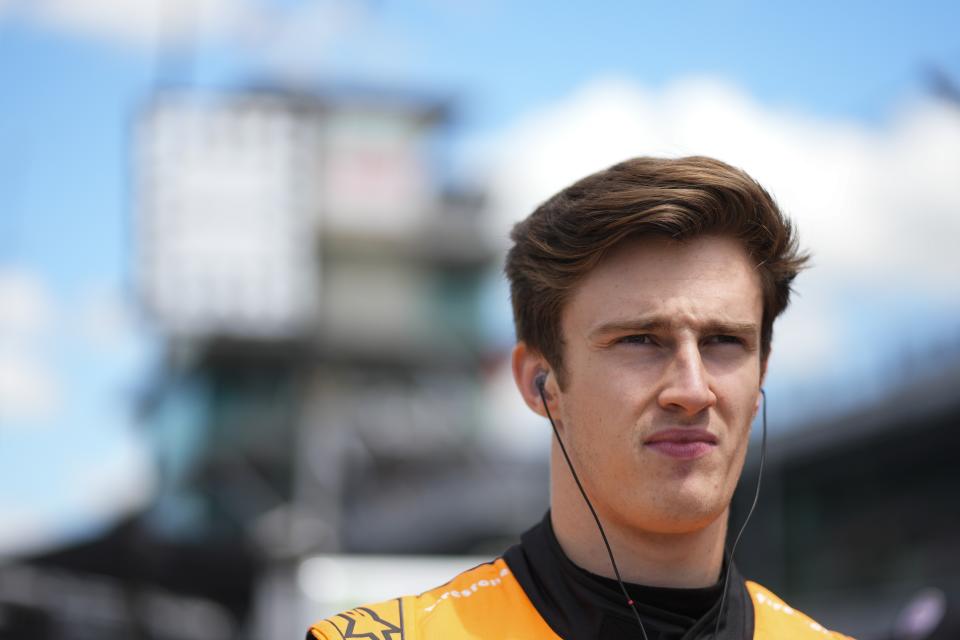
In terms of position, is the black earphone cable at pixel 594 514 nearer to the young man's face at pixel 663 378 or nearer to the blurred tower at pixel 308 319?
the young man's face at pixel 663 378

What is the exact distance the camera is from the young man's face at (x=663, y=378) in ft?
7.42

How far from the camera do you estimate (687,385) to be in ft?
7.38

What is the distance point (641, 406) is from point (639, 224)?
34 cm

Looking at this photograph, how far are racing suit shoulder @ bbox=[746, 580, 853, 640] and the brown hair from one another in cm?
52

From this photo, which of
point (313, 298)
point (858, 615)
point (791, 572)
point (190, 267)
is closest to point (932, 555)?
point (858, 615)

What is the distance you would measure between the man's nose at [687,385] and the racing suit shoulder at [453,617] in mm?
495

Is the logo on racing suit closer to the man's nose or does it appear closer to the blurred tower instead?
the man's nose

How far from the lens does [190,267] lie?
77.2ft

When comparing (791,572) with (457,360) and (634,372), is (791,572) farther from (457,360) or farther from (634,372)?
(634,372)

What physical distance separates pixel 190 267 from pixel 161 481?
15.0 metres

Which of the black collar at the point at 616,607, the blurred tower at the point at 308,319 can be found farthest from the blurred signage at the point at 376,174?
the black collar at the point at 616,607

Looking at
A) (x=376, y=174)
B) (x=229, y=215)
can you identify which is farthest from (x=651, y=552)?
(x=376, y=174)

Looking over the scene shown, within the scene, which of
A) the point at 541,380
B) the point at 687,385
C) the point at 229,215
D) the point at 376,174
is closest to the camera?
the point at 687,385

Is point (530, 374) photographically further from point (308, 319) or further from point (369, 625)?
point (308, 319)
